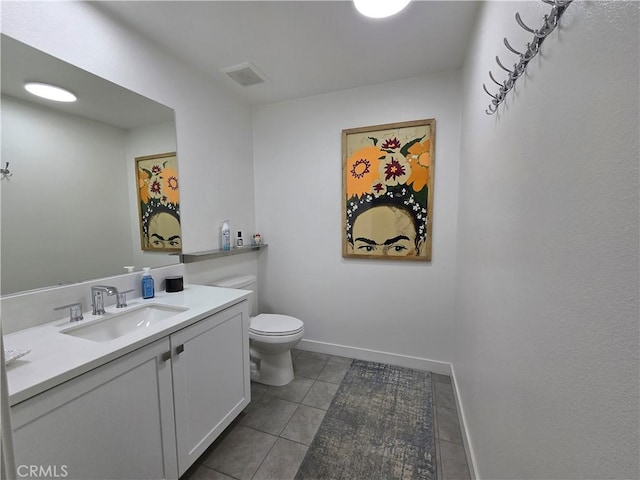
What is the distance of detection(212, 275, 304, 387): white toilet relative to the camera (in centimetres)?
190

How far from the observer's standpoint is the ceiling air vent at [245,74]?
1892 millimetres

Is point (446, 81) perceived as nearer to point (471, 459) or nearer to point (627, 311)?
point (627, 311)

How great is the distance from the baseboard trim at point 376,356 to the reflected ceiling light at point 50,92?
2401mm

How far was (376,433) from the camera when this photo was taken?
5.14 feet

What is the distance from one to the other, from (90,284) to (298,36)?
1844mm

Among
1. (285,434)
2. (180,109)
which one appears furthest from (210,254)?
(285,434)

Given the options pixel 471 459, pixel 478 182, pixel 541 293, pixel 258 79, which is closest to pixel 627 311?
pixel 541 293

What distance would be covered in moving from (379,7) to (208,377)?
2113 mm

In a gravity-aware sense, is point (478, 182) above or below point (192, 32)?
below

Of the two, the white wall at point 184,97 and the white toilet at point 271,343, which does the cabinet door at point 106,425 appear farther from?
the white wall at point 184,97

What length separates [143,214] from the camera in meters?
1.64

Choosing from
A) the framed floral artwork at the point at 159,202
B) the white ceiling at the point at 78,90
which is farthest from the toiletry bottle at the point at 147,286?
the white ceiling at the point at 78,90

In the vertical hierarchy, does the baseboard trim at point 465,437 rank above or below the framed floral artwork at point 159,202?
below

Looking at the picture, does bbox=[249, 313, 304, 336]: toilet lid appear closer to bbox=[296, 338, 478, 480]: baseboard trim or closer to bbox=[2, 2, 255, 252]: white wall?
bbox=[296, 338, 478, 480]: baseboard trim
